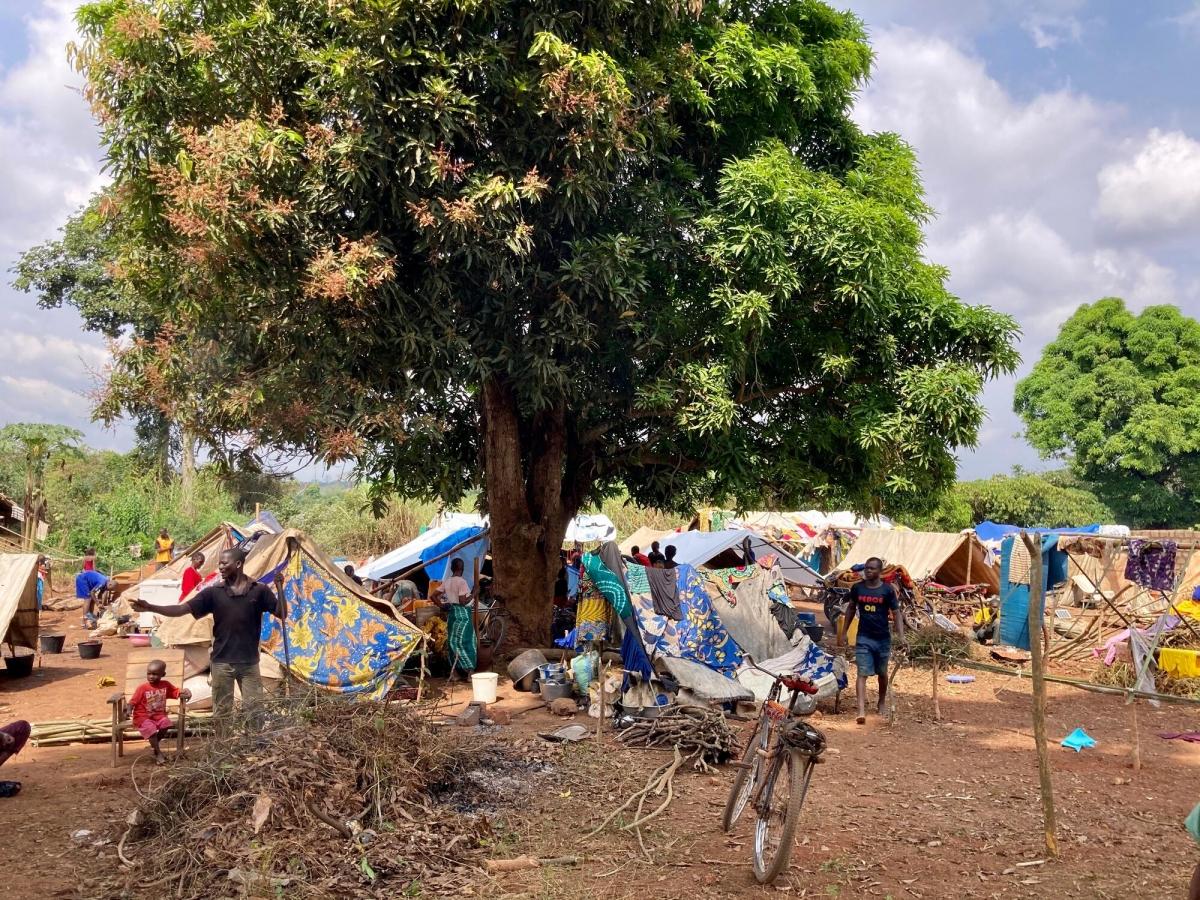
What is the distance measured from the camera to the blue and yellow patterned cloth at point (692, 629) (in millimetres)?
10477

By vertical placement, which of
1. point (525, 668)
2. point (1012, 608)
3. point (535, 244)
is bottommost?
point (525, 668)

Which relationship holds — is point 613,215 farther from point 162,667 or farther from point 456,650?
point 162,667

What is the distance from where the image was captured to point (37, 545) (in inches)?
891

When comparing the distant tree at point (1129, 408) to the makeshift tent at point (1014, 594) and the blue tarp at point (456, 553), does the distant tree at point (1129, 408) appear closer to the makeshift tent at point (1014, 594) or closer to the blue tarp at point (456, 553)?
the makeshift tent at point (1014, 594)

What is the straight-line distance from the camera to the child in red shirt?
7.81 m

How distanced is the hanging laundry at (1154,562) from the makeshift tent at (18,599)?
45.6 feet

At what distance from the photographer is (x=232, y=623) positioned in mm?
7562

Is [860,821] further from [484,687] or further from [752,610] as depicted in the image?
[484,687]

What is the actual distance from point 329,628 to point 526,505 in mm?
3568

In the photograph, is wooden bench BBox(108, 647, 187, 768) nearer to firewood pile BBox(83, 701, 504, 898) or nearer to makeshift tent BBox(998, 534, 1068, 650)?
firewood pile BBox(83, 701, 504, 898)

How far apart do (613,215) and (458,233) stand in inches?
89.1

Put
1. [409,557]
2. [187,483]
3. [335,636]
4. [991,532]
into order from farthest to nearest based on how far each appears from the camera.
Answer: [187,483] → [991,532] → [409,557] → [335,636]

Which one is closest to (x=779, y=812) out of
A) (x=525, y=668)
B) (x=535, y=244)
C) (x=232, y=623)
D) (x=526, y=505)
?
(x=232, y=623)

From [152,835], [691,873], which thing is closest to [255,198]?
[152,835]
